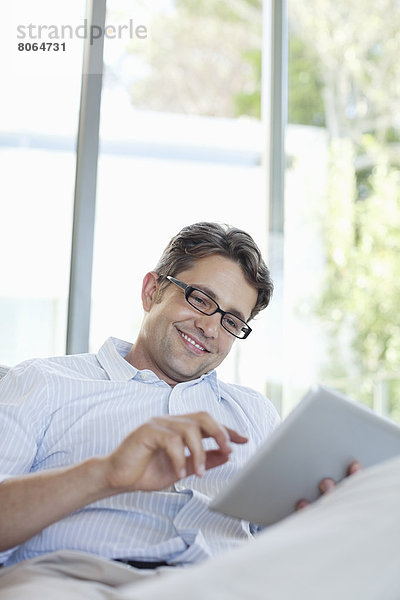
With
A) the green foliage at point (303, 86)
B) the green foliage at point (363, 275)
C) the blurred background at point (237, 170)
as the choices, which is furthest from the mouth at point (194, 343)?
the green foliage at point (303, 86)

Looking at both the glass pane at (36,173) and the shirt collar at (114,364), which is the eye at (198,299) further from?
the glass pane at (36,173)

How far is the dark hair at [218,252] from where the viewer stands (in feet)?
6.22

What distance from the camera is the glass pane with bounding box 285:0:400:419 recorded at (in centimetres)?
341

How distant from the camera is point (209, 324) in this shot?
180 cm

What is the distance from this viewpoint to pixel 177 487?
1.55m

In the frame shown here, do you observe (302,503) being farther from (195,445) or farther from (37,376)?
(37,376)

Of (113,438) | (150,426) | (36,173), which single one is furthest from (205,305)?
(36,173)

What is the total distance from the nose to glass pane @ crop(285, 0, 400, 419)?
5.15 ft

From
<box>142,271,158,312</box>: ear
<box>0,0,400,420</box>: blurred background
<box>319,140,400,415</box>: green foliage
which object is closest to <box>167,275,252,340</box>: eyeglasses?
<box>142,271,158,312</box>: ear

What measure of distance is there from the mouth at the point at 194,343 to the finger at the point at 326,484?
1.85 feet


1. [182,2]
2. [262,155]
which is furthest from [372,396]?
[182,2]

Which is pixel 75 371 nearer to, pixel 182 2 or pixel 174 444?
pixel 174 444

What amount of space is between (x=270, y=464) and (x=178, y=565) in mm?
288

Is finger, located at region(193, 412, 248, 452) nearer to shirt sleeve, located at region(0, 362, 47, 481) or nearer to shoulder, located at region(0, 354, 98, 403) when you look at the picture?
shirt sleeve, located at region(0, 362, 47, 481)
